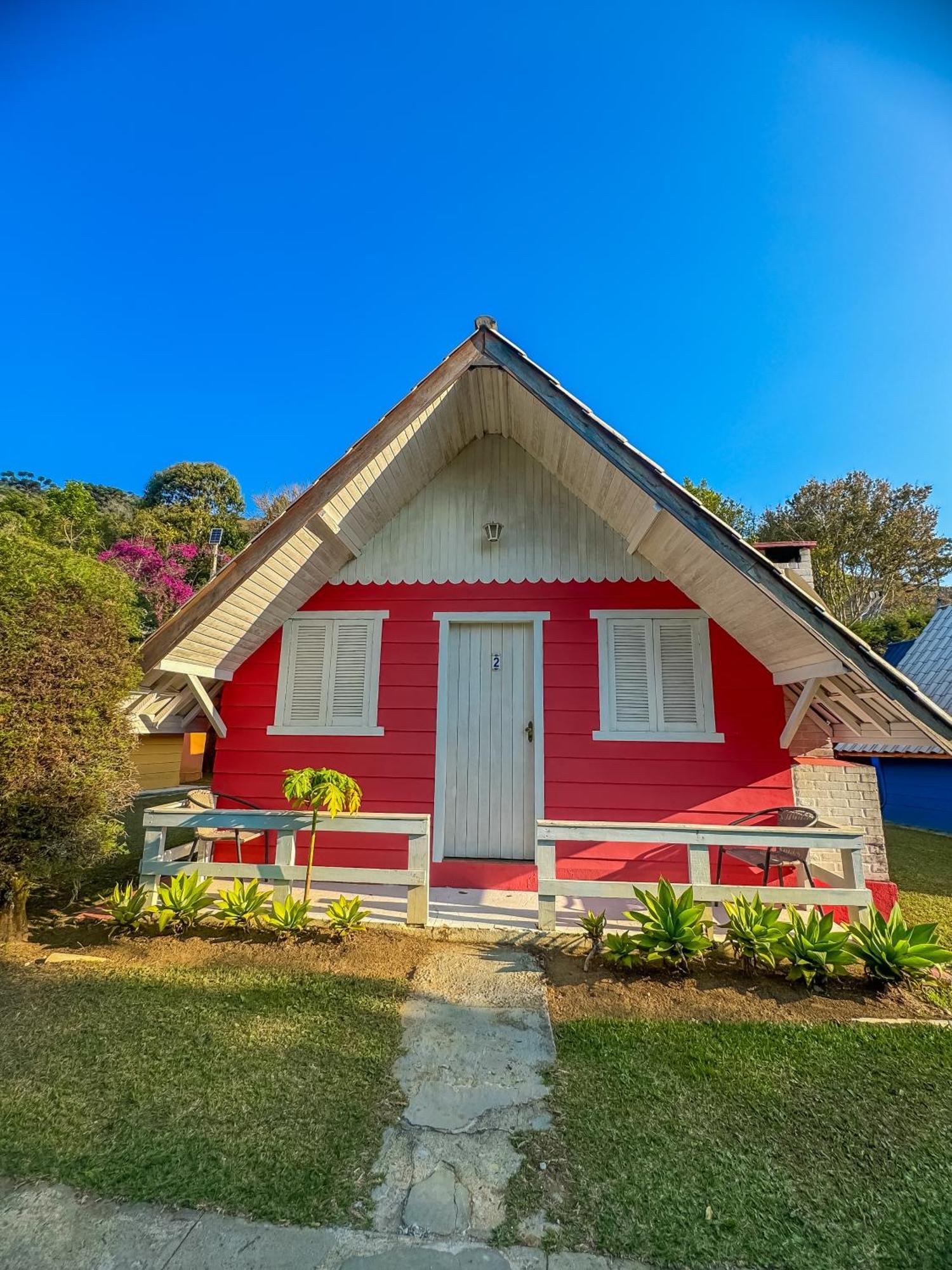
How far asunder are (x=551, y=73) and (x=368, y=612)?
7.99m

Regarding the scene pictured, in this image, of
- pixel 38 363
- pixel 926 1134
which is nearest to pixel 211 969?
pixel 926 1134

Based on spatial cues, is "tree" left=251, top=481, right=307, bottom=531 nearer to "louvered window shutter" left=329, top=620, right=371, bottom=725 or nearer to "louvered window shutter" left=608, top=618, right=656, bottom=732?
"louvered window shutter" left=329, top=620, right=371, bottom=725

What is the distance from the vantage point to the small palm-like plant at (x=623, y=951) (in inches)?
121

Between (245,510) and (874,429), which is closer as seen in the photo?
(874,429)

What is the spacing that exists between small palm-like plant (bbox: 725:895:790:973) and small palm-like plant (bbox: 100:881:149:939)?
3.98m

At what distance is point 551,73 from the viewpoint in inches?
274

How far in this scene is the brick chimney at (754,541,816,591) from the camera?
20.0ft

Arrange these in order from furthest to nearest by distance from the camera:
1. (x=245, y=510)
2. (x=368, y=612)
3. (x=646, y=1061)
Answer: (x=245, y=510) → (x=368, y=612) → (x=646, y=1061)

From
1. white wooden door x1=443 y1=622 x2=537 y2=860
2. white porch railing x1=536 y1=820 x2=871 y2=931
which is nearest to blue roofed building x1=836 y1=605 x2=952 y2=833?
white porch railing x1=536 y1=820 x2=871 y2=931

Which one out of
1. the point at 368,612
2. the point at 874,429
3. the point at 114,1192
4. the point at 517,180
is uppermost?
the point at 517,180

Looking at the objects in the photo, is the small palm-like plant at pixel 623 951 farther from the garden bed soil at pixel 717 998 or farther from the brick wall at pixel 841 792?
the brick wall at pixel 841 792

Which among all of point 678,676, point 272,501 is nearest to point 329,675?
point 678,676

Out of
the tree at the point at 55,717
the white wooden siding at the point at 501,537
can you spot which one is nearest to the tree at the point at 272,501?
the white wooden siding at the point at 501,537

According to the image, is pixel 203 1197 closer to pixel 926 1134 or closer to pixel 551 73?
pixel 926 1134
